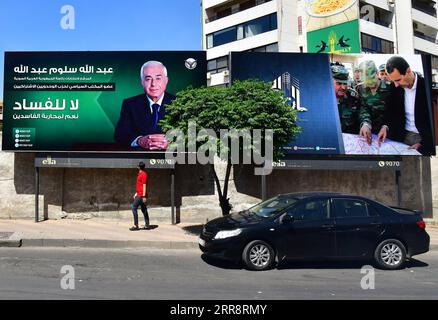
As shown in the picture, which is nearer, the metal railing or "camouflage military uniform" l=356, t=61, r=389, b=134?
"camouflage military uniform" l=356, t=61, r=389, b=134

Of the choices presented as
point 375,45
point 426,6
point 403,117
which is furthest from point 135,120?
point 426,6

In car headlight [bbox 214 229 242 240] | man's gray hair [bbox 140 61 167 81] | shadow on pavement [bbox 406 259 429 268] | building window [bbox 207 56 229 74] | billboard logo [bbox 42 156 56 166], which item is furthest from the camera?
building window [bbox 207 56 229 74]

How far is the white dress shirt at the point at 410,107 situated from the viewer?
13.5 m

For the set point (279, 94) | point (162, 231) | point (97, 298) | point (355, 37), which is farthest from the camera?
point (355, 37)

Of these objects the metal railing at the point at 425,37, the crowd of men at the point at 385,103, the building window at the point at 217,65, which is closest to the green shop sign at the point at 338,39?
the building window at the point at 217,65

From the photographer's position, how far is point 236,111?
9.84 m

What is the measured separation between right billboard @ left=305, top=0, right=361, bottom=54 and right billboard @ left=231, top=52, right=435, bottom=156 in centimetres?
2579

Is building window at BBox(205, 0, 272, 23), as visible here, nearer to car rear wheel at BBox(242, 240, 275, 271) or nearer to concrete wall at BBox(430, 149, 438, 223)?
concrete wall at BBox(430, 149, 438, 223)

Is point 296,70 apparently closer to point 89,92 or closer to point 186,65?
point 186,65

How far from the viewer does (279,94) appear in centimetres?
1042

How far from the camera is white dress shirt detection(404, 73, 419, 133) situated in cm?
1350

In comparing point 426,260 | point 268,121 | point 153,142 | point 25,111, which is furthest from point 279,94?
point 25,111

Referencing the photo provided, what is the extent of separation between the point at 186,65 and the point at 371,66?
6.04 m

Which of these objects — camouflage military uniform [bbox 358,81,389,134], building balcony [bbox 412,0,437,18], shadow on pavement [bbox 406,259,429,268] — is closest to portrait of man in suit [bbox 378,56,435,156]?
camouflage military uniform [bbox 358,81,389,134]
